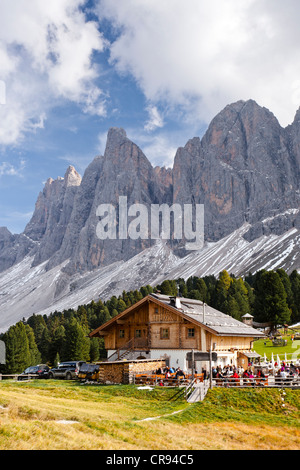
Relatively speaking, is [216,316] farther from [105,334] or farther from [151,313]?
[105,334]

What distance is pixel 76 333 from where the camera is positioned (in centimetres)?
7512

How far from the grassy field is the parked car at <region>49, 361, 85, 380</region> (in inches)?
428

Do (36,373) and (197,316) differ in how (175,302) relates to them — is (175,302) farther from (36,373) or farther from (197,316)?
(36,373)

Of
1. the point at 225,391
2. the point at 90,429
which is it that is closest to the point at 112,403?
the point at 225,391

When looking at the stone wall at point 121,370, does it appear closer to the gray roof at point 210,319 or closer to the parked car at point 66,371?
Answer: the parked car at point 66,371

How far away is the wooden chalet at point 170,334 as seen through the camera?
41438 millimetres

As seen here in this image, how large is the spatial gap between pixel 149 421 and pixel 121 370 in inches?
591

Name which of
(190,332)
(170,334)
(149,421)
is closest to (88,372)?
(170,334)

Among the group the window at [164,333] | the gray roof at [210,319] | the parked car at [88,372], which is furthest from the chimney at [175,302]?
the parked car at [88,372]

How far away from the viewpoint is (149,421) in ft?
59.0

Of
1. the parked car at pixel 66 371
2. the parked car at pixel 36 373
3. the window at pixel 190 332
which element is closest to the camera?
the parked car at pixel 66 371

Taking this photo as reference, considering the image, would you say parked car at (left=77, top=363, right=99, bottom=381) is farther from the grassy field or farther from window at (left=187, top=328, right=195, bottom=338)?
window at (left=187, top=328, right=195, bottom=338)

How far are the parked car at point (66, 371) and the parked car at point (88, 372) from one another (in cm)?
263

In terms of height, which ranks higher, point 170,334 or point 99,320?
point 99,320
